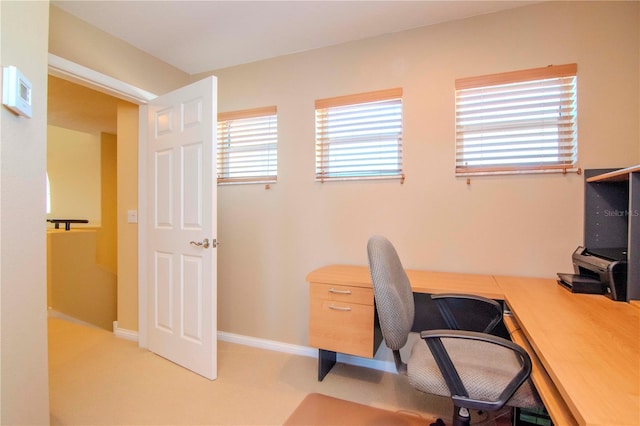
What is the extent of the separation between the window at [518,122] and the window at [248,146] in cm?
148

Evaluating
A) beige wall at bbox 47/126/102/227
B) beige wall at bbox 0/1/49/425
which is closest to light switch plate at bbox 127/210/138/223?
beige wall at bbox 0/1/49/425

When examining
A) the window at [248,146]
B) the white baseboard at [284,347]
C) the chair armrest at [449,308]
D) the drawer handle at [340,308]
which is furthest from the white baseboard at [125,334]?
the chair armrest at [449,308]

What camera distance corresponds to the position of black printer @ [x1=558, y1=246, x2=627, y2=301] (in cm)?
136

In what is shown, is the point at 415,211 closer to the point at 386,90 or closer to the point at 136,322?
the point at 386,90

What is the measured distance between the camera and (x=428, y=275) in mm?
1948

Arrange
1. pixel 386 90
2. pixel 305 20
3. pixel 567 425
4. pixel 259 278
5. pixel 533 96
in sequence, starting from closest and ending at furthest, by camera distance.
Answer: pixel 567 425 → pixel 533 96 → pixel 305 20 → pixel 386 90 → pixel 259 278

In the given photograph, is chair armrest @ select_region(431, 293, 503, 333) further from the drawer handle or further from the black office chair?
the drawer handle

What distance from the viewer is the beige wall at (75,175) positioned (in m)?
4.49

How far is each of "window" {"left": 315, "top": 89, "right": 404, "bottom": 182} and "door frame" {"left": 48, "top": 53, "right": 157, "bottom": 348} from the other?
4.89 feet

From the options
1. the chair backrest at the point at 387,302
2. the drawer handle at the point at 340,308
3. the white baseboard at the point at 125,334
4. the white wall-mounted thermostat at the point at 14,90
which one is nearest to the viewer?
the white wall-mounted thermostat at the point at 14,90

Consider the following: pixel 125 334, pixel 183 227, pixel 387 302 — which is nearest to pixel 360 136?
pixel 387 302

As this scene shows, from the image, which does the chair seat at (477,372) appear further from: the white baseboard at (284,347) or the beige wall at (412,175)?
the white baseboard at (284,347)

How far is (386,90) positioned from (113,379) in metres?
2.86

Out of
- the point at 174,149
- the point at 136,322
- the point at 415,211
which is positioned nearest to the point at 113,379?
the point at 136,322
